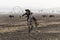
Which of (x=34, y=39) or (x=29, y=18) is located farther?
(x=29, y=18)

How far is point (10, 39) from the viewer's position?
14680 mm

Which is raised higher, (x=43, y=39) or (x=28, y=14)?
(x=28, y=14)

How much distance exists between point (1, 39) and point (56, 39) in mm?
3656

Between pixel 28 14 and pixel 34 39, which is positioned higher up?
pixel 28 14

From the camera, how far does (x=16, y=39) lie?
48.2 feet

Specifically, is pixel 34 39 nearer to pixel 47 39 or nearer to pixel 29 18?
pixel 47 39

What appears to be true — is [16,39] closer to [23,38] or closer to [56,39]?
[23,38]

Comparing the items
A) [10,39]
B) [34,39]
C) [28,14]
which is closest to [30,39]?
[34,39]

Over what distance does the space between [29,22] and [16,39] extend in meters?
3.27

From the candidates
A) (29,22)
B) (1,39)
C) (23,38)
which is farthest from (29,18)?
(1,39)

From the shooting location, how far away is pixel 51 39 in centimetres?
1467

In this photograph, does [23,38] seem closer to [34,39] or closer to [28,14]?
[34,39]

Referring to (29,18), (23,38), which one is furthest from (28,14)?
(23,38)

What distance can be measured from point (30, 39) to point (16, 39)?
0.94m
